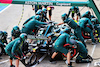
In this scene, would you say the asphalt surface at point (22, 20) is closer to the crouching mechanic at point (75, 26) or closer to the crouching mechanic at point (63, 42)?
the crouching mechanic at point (63, 42)

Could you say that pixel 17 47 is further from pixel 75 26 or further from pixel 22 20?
pixel 22 20

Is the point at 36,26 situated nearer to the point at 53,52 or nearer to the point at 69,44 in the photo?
the point at 53,52

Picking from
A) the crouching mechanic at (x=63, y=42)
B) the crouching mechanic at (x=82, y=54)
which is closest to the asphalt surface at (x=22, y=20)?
the crouching mechanic at (x=82, y=54)

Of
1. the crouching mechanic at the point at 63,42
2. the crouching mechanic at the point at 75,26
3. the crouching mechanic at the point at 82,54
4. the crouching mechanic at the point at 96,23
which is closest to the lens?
the crouching mechanic at the point at 63,42

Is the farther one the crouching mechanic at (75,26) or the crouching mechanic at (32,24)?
the crouching mechanic at (32,24)

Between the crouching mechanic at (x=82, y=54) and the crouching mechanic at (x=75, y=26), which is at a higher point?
the crouching mechanic at (x=75, y=26)

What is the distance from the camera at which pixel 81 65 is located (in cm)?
798

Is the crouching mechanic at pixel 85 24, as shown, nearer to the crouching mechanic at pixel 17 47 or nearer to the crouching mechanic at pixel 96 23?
the crouching mechanic at pixel 96 23

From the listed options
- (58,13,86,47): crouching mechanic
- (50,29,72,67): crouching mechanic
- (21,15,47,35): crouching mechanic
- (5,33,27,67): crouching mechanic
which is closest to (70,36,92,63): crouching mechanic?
(50,29,72,67): crouching mechanic

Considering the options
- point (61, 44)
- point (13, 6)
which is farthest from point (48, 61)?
point (13, 6)

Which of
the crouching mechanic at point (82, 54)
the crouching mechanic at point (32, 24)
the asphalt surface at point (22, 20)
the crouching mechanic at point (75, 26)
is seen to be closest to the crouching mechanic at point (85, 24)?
the crouching mechanic at point (75, 26)

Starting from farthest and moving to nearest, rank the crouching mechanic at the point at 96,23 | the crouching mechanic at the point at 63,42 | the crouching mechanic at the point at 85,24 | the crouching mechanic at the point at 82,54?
the crouching mechanic at the point at 96,23, the crouching mechanic at the point at 85,24, the crouching mechanic at the point at 82,54, the crouching mechanic at the point at 63,42

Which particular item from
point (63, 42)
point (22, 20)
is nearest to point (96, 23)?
point (63, 42)

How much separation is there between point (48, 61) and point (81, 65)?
1.45 metres
